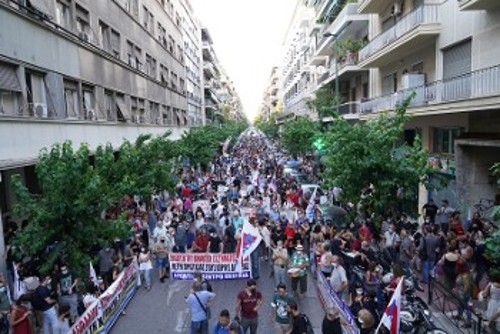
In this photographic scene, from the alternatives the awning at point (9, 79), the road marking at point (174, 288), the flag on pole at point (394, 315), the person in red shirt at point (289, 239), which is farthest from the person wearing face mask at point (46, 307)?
the awning at point (9, 79)

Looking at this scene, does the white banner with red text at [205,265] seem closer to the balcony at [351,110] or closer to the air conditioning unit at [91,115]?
the air conditioning unit at [91,115]

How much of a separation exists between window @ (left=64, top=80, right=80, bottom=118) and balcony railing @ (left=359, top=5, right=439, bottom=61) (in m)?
13.9

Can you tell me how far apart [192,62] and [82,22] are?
3917 centimetres

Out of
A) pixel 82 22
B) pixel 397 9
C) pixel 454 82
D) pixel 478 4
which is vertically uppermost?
pixel 397 9

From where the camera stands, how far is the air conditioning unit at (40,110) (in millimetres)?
14155

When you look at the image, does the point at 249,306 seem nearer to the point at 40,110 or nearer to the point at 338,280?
the point at 338,280

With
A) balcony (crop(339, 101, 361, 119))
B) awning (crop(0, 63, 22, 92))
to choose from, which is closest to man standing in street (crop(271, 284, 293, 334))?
awning (crop(0, 63, 22, 92))

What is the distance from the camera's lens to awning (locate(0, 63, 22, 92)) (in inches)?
490

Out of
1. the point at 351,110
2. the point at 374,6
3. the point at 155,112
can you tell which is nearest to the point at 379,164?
the point at 374,6

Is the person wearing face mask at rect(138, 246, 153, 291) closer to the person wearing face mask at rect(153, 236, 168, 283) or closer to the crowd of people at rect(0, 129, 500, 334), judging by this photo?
the crowd of people at rect(0, 129, 500, 334)

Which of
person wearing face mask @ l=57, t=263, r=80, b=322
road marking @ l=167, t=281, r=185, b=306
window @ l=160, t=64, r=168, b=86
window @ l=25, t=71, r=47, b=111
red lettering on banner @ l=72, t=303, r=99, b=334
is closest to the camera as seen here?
red lettering on banner @ l=72, t=303, r=99, b=334

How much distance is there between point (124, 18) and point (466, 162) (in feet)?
66.6

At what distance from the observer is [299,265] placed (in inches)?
422

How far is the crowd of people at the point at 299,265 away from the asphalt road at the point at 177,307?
1.08 ft
